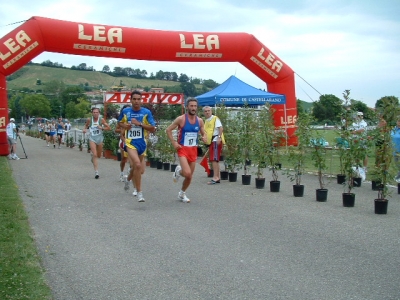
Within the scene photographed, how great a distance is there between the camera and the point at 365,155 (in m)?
10.2

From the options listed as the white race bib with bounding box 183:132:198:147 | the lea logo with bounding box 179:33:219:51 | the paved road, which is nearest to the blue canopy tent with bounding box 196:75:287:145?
the lea logo with bounding box 179:33:219:51

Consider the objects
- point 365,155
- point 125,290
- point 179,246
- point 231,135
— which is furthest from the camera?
point 231,135

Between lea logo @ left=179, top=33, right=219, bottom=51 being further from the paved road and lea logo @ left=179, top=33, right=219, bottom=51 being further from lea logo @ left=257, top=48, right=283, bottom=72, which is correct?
the paved road

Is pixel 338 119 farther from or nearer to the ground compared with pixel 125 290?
farther from the ground

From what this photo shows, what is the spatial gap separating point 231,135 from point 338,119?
4504 millimetres

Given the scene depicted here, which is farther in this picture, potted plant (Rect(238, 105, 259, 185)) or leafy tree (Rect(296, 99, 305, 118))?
potted plant (Rect(238, 105, 259, 185))

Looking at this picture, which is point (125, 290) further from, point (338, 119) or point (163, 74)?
point (163, 74)

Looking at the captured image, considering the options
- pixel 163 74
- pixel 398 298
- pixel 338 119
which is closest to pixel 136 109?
pixel 338 119

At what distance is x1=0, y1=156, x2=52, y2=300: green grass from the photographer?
16.3 ft

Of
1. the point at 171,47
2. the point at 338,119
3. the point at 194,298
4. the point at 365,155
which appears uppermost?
the point at 171,47

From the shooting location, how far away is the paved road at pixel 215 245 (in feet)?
17.4

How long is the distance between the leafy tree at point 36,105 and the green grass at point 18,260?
10466 centimetres

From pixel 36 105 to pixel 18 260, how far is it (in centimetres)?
10793

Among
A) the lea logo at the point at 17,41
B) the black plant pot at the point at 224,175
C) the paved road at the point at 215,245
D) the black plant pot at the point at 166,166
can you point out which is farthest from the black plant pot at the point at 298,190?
the lea logo at the point at 17,41
